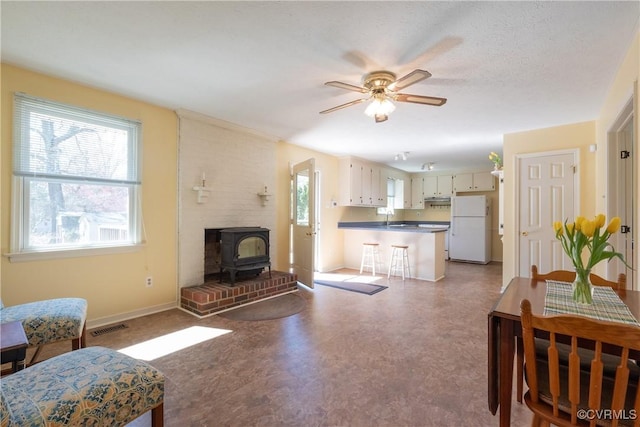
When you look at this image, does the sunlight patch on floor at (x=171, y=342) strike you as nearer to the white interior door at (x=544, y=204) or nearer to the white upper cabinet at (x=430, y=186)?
the white interior door at (x=544, y=204)

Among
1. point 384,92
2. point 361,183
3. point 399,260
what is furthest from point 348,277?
point 384,92

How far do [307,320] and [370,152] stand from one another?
3.72 m

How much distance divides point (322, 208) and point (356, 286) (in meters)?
1.78

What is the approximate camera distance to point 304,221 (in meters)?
4.77

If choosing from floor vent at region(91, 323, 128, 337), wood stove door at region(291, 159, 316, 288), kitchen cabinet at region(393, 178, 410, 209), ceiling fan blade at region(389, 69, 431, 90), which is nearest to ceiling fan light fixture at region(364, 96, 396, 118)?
ceiling fan blade at region(389, 69, 431, 90)

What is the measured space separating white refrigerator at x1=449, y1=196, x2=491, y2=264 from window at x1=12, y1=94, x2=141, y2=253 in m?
6.80

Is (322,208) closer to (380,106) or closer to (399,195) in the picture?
(399,195)

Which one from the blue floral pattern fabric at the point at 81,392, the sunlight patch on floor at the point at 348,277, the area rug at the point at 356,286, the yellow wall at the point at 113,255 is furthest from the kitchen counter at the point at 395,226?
the blue floral pattern fabric at the point at 81,392

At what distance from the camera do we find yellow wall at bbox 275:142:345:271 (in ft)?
16.1

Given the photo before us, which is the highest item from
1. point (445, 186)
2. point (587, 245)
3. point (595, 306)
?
point (445, 186)

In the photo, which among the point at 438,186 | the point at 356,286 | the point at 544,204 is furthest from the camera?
the point at 438,186

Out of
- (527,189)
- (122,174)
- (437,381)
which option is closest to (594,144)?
(527,189)

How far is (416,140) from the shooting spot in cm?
479

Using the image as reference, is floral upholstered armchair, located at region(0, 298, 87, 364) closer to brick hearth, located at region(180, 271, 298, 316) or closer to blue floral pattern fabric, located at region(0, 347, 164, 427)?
blue floral pattern fabric, located at region(0, 347, 164, 427)
